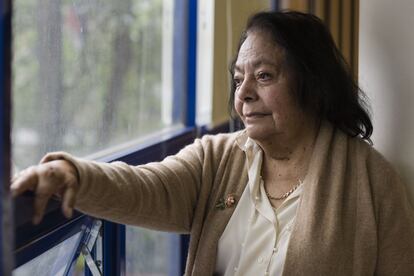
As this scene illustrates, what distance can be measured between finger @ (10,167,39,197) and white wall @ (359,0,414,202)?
39.9 inches

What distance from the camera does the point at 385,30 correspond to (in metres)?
1.80

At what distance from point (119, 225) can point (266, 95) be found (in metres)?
0.57

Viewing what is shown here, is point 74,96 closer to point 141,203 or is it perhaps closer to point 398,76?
point 141,203

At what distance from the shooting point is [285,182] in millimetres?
1576

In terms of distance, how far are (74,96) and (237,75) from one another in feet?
1.52

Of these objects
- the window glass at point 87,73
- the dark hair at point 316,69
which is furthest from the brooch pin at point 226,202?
the window glass at point 87,73

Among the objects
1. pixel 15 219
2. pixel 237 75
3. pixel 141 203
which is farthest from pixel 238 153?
pixel 15 219

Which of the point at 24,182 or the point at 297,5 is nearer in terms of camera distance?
the point at 24,182

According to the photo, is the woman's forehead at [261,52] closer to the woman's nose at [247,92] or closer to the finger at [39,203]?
the woman's nose at [247,92]

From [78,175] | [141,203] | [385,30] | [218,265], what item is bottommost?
[218,265]

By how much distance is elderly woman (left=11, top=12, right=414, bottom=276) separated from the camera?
A: 4.74 ft

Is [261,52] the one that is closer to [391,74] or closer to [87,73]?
[391,74]

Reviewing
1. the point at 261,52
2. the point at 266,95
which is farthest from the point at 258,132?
the point at 261,52

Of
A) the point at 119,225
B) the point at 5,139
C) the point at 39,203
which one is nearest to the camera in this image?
the point at 5,139
